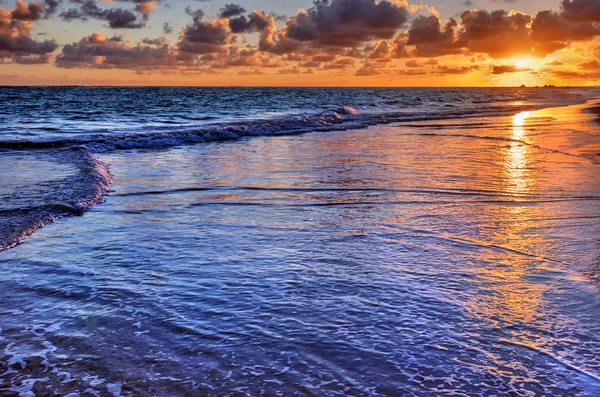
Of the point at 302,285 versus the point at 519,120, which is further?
the point at 519,120

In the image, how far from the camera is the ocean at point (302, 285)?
3445 millimetres

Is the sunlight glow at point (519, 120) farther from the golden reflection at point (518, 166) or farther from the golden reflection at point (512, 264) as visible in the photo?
the golden reflection at point (512, 264)

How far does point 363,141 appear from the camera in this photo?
19.4 meters

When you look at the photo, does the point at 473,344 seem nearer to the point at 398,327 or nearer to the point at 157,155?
the point at 398,327

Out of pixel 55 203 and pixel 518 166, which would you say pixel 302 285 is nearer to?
pixel 55 203

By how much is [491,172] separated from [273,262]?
7371 mm

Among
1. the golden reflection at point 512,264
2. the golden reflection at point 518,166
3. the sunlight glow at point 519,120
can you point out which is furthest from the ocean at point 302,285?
the sunlight glow at point 519,120

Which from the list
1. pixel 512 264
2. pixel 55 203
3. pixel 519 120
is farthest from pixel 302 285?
pixel 519 120

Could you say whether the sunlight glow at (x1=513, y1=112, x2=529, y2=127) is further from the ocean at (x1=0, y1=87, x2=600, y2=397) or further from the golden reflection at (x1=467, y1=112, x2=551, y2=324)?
the golden reflection at (x1=467, y1=112, x2=551, y2=324)

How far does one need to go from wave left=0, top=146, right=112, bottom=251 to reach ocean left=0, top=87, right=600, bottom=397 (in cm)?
4

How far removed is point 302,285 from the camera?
4.91 metres

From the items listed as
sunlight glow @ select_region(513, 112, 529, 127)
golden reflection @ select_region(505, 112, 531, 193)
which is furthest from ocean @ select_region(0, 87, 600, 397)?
sunlight glow @ select_region(513, 112, 529, 127)

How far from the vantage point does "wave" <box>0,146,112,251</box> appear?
22.8ft

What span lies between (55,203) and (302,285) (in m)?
5.13
